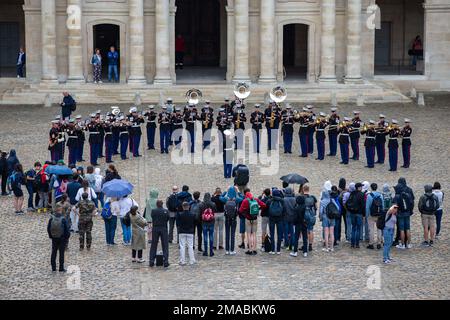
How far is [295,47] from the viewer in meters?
62.4

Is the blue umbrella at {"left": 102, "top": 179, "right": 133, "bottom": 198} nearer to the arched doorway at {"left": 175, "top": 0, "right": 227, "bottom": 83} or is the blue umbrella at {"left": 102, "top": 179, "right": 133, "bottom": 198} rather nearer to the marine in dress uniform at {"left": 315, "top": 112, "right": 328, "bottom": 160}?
the marine in dress uniform at {"left": 315, "top": 112, "right": 328, "bottom": 160}

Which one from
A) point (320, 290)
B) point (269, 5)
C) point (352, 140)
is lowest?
point (320, 290)

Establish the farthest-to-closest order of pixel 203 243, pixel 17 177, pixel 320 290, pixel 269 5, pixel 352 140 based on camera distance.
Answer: pixel 269 5, pixel 352 140, pixel 17 177, pixel 203 243, pixel 320 290

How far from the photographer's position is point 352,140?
127ft

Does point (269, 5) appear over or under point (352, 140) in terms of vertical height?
over

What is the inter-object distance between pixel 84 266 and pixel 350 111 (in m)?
24.9

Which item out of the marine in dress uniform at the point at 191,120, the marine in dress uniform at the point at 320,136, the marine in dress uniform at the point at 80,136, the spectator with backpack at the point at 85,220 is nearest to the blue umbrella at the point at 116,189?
the spectator with backpack at the point at 85,220

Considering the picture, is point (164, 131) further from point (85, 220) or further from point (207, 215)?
point (207, 215)

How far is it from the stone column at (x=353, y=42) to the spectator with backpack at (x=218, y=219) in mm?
27146

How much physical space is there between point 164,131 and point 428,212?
44.5 feet

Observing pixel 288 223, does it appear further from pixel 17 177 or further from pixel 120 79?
pixel 120 79

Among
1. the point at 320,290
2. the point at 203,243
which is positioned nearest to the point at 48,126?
the point at 203,243

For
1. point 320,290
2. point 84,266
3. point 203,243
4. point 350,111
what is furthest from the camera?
point 350,111

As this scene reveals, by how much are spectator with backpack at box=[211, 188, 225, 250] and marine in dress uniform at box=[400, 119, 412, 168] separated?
1084 cm
